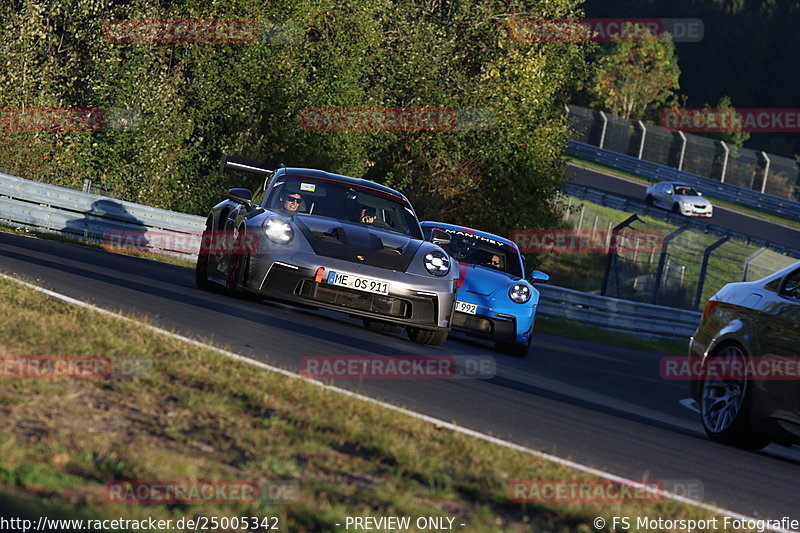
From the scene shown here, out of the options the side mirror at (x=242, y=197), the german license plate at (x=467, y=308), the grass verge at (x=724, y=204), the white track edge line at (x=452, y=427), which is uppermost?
the side mirror at (x=242, y=197)

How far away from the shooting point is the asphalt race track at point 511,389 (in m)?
6.51

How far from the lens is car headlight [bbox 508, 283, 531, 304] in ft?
43.8

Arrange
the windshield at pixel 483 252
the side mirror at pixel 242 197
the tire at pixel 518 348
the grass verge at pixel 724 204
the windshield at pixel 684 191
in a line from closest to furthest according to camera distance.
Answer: the side mirror at pixel 242 197
the tire at pixel 518 348
the windshield at pixel 483 252
the windshield at pixel 684 191
the grass verge at pixel 724 204

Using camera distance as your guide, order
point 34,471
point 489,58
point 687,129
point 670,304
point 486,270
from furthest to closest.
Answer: point 687,129, point 489,58, point 670,304, point 486,270, point 34,471

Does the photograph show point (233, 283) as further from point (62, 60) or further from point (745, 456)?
point (62, 60)

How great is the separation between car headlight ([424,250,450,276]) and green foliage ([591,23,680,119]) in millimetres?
73830

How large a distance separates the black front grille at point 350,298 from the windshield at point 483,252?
410 centimetres

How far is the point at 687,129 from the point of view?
84.8m

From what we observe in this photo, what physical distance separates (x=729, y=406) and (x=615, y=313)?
16.3 meters

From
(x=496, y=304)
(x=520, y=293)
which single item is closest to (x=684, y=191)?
(x=520, y=293)

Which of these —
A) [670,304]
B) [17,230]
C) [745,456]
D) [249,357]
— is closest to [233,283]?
[249,357]

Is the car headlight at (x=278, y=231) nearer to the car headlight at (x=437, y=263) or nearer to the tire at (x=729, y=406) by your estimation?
the car headlight at (x=437, y=263)

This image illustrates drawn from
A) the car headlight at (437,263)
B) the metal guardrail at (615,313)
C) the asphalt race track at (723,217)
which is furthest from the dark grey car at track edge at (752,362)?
the asphalt race track at (723,217)

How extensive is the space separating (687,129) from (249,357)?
81308 mm
